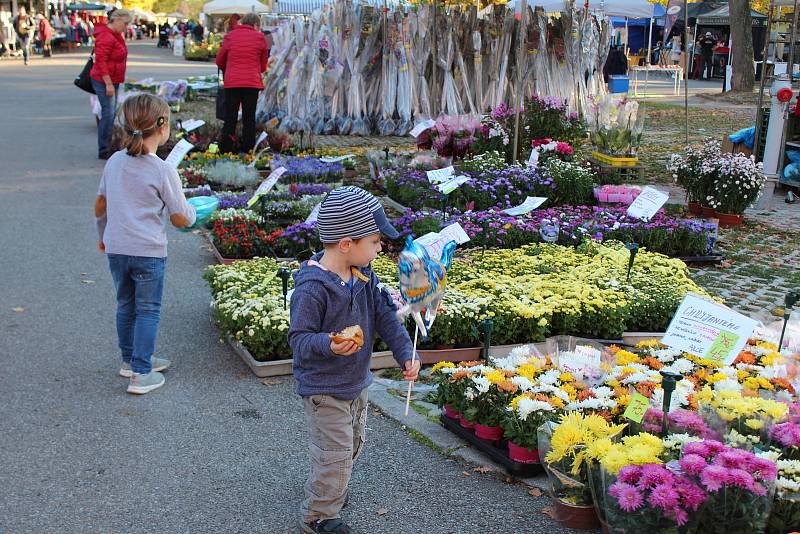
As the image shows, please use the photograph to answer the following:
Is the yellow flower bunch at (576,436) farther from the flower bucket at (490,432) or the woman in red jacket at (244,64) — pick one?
the woman in red jacket at (244,64)

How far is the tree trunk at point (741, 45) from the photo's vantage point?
24422 mm

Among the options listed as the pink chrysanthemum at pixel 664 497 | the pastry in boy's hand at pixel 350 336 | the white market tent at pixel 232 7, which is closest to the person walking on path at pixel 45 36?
the white market tent at pixel 232 7

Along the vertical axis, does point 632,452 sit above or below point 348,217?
below

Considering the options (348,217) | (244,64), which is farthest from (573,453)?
(244,64)

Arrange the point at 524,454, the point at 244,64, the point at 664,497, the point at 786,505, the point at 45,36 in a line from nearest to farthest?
the point at 664,497
the point at 786,505
the point at 524,454
the point at 244,64
the point at 45,36

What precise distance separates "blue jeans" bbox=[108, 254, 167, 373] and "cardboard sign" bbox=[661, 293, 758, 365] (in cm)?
278

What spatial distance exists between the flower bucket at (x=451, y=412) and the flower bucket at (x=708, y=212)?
243 inches

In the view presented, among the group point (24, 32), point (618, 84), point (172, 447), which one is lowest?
point (172, 447)

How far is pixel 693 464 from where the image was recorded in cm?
303

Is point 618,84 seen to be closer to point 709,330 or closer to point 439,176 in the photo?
point 439,176

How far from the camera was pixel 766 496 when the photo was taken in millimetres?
2971

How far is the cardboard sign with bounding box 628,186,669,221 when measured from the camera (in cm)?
799

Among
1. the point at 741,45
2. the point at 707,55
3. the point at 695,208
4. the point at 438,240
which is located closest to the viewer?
the point at 438,240

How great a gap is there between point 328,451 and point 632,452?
3.79ft
